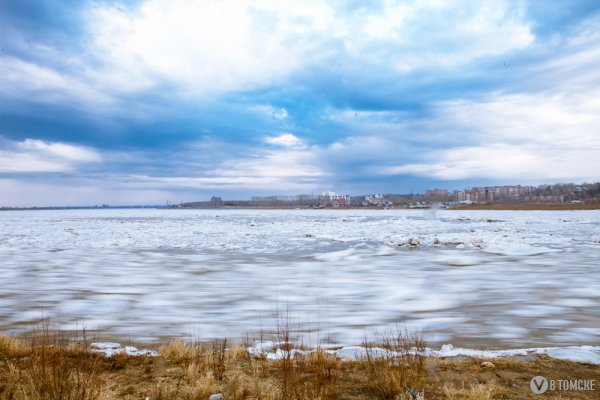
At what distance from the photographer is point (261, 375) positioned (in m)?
4.74

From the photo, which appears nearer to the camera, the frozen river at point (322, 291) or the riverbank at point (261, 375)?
the riverbank at point (261, 375)

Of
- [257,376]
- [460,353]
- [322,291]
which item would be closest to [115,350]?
[257,376]

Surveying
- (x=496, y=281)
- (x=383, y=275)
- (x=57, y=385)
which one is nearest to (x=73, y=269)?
(x=383, y=275)

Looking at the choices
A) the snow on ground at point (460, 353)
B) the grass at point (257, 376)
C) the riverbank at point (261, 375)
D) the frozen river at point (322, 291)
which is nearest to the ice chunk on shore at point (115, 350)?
the riverbank at point (261, 375)

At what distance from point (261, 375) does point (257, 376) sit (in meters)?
0.07

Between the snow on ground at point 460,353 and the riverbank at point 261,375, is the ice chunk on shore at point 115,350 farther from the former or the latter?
Result: the snow on ground at point 460,353

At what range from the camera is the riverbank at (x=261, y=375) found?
404cm

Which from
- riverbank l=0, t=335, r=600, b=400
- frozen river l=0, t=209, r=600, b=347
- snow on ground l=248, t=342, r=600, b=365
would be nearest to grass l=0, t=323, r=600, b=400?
riverbank l=0, t=335, r=600, b=400

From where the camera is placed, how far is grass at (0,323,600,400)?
4.02 metres

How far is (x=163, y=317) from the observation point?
848 centimetres

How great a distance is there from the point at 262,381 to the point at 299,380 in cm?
51

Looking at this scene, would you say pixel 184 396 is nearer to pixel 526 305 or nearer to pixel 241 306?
pixel 241 306

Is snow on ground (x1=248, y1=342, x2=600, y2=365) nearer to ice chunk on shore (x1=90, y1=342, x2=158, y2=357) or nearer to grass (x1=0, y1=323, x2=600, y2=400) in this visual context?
grass (x1=0, y1=323, x2=600, y2=400)

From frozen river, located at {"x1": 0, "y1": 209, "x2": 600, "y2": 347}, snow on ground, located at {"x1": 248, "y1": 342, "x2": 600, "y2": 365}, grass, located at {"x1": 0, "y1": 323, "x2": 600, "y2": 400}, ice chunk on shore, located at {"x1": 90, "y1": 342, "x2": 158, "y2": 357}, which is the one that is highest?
grass, located at {"x1": 0, "y1": 323, "x2": 600, "y2": 400}
